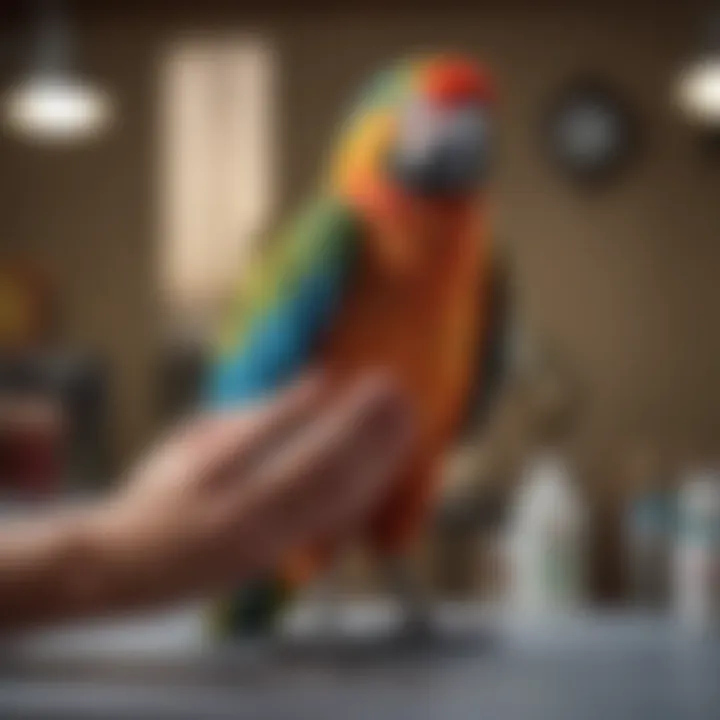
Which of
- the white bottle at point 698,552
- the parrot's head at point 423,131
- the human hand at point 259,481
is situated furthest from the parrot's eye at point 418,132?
the white bottle at point 698,552

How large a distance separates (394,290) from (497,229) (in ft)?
0.28

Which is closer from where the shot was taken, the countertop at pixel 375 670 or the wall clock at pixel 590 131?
the countertop at pixel 375 670

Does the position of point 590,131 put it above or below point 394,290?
above

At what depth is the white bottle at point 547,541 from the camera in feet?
2.88

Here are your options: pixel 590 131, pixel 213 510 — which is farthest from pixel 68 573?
pixel 590 131

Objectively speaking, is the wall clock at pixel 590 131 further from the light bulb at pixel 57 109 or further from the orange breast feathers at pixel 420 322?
the light bulb at pixel 57 109

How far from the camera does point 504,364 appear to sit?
0.88 m

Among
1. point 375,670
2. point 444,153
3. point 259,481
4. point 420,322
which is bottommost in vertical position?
point 375,670

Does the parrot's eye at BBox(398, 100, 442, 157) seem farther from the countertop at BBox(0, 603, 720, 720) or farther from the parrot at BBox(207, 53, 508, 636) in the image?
the countertop at BBox(0, 603, 720, 720)

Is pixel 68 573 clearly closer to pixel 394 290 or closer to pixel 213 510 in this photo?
pixel 213 510

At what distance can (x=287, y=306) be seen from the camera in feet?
2.77

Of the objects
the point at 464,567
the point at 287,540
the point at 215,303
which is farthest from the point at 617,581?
the point at 215,303

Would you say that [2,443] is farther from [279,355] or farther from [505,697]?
[505,697]

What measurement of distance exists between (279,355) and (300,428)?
0.16ft
